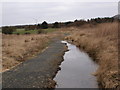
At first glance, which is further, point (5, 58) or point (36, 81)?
point (5, 58)

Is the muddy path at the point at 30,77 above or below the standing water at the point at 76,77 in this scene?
above

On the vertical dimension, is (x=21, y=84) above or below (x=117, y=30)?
below

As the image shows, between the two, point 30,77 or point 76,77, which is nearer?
point 30,77

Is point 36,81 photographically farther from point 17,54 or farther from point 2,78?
point 17,54

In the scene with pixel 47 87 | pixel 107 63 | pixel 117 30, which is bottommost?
pixel 47 87

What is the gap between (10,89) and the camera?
9984 millimetres

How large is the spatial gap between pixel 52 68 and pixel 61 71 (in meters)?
0.71

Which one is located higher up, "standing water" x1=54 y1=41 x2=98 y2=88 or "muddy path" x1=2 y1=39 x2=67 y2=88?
"muddy path" x1=2 y1=39 x2=67 y2=88

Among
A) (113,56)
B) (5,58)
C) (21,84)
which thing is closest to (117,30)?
(113,56)

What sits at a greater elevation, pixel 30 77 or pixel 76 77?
pixel 30 77

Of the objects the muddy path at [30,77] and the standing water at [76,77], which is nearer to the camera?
the muddy path at [30,77]

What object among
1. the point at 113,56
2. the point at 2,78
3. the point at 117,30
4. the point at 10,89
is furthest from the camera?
the point at 117,30

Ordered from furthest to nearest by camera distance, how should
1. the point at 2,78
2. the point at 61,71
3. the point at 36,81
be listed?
the point at 61,71
the point at 2,78
the point at 36,81

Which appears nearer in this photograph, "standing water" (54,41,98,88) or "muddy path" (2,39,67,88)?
"muddy path" (2,39,67,88)
